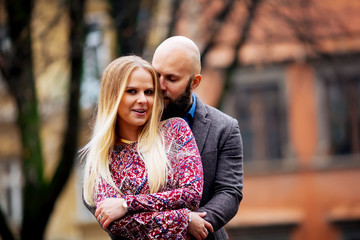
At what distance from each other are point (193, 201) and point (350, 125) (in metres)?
16.5

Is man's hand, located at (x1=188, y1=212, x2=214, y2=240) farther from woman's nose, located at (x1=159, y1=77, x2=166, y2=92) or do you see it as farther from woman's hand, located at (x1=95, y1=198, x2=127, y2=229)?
woman's nose, located at (x1=159, y1=77, x2=166, y2=92)

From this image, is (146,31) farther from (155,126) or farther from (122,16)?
(155,126)

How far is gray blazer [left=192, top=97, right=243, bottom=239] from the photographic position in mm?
3510

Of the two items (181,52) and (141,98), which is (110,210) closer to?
(141,98)

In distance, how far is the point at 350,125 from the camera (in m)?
19.3

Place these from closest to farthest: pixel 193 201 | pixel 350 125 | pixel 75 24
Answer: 1. pixel 193 201
2. pixel 75 24
3. pixel 350 125

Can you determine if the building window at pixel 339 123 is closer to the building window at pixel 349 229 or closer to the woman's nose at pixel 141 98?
the building window at pixel 349 229

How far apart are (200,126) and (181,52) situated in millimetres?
377

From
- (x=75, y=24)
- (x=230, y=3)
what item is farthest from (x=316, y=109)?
(x=75, y=24)

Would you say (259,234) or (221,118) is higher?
(221,118)

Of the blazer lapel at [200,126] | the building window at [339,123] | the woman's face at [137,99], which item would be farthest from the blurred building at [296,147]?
the woman's face at [137,99]

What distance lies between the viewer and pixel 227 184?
3564mm

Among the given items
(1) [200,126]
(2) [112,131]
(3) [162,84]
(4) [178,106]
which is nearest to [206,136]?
(1) [200,126]

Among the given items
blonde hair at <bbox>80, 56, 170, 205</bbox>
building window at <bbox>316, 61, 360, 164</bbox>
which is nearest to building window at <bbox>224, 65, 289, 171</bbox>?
building window at <bbox>316, 61, 360, 164</bbox>
